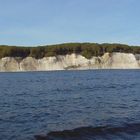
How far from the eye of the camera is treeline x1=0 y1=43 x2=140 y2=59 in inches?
5807

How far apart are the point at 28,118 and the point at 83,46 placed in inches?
5200

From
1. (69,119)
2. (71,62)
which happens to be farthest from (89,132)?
(71,62)

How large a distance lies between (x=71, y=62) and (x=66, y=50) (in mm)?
5777

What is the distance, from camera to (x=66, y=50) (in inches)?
6048

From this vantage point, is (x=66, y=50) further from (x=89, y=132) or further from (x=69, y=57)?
(x=89, y=132)

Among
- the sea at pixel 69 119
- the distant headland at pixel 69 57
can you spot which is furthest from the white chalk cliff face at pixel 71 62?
the sea at pixel 69 119

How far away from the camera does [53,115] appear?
1071 inches

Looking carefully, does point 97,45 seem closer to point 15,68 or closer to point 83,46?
point 83,46

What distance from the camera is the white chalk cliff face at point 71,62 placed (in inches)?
5701

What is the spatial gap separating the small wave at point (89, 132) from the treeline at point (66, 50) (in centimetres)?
12534

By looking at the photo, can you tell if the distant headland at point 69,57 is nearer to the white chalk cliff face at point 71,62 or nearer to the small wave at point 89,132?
the white chalk cliff face at point 71,62

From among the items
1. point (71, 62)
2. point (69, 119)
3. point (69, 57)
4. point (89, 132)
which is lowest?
point (89, 132)

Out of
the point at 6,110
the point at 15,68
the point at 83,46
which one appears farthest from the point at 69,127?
the point at 83,46

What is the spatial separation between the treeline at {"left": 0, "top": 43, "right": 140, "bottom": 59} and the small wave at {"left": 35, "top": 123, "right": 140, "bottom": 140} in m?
125
